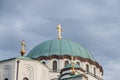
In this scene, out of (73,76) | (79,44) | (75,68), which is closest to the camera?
(73,76)

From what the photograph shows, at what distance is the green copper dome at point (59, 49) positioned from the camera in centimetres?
5194

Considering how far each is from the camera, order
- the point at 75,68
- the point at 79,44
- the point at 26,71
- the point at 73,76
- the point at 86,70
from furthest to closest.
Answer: the point at 79,44 < the point at 86,70 < the point at 75,68 < the point at 26,71 < the point at 73,76

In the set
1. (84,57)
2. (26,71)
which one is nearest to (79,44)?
(84,57)

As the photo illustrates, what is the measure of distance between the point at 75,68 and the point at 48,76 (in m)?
3.90

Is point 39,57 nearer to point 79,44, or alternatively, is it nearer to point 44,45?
point 44,45

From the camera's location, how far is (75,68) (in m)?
45.8

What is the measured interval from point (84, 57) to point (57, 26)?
A: 798 centimetres

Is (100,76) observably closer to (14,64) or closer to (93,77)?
(93,77)

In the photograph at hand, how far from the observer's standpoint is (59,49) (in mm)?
52375

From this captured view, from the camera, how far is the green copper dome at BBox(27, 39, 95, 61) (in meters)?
51.9

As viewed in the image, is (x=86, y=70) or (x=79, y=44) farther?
(x=79, y=44)

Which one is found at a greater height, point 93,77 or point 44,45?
point 44,45

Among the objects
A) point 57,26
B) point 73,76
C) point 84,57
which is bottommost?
point 73,76

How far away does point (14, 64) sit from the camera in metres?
42.5
